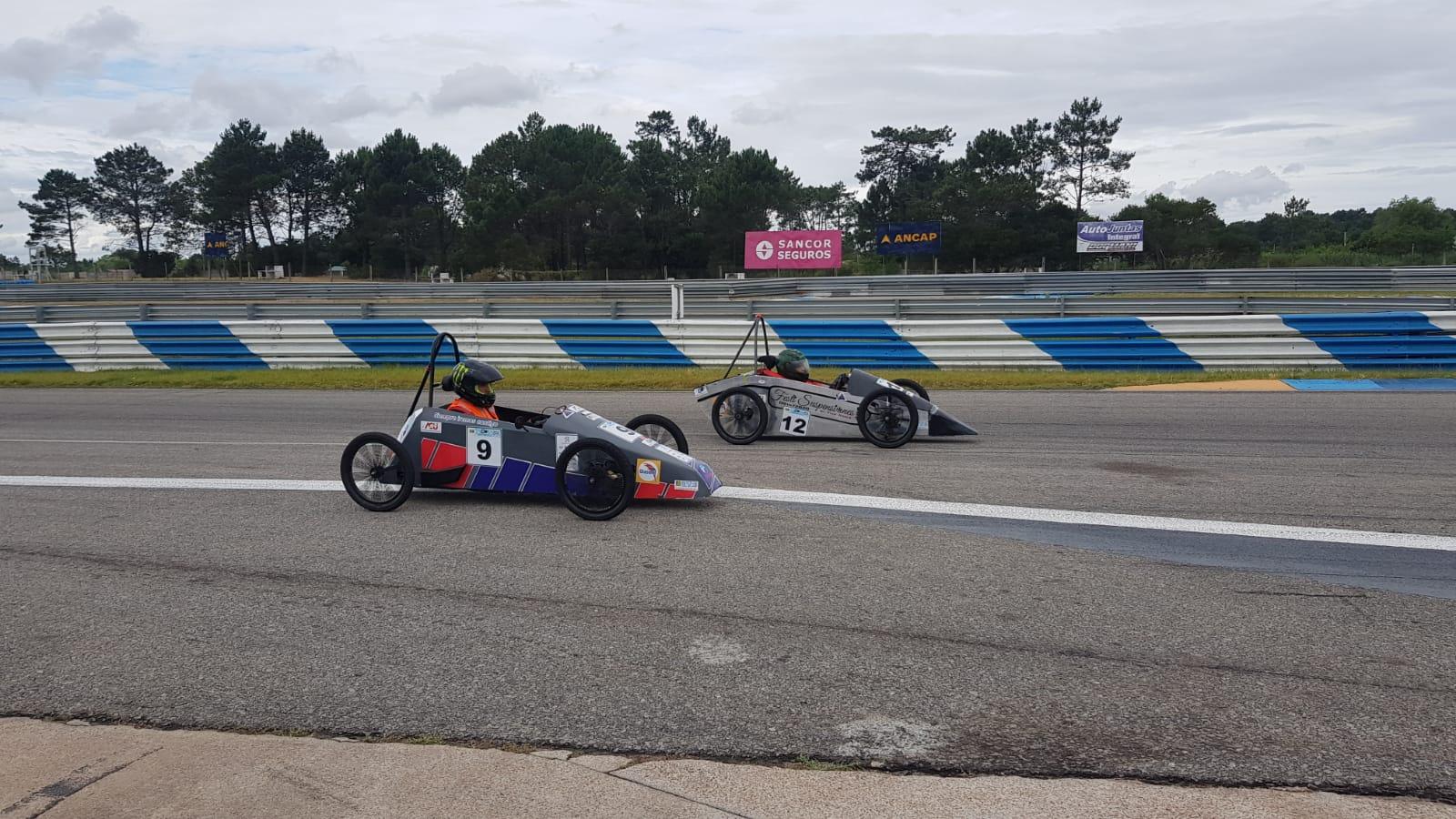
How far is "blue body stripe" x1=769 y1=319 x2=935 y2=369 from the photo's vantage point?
18.0 m

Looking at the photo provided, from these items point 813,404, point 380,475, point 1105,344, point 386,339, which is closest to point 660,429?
point 380,475

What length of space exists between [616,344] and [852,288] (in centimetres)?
2658

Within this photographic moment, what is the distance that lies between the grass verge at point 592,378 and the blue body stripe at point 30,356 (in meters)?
0.38

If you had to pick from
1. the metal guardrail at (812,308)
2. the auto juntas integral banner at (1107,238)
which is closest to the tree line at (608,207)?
the auto juntas integral banner at (1107,238)

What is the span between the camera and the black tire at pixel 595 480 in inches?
300

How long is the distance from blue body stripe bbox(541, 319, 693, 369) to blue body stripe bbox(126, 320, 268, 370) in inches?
218

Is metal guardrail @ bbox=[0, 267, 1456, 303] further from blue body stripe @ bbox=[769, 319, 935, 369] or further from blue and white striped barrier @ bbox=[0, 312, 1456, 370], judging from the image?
blue body stripe @ bbox=[769, 319, 935, 369]

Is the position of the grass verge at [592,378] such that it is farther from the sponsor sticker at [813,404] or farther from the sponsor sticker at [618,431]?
the sponsor sticker at [618,431]

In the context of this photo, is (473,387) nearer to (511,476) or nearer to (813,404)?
(511,476)

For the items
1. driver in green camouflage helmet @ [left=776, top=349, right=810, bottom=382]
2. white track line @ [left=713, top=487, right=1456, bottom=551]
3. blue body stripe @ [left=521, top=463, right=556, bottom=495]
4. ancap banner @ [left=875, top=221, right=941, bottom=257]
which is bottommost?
white track line @ [left=713, top=487, right=1456, bottom=551]

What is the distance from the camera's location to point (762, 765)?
404 centimetres

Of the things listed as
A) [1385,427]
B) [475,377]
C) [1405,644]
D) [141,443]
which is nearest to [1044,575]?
[1405,644]

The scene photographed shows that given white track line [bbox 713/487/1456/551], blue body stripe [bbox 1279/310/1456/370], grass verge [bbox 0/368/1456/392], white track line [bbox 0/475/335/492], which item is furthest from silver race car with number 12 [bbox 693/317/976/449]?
blue body stripe [bbox 1279/310/1456/370]

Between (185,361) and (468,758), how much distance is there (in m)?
18.2
